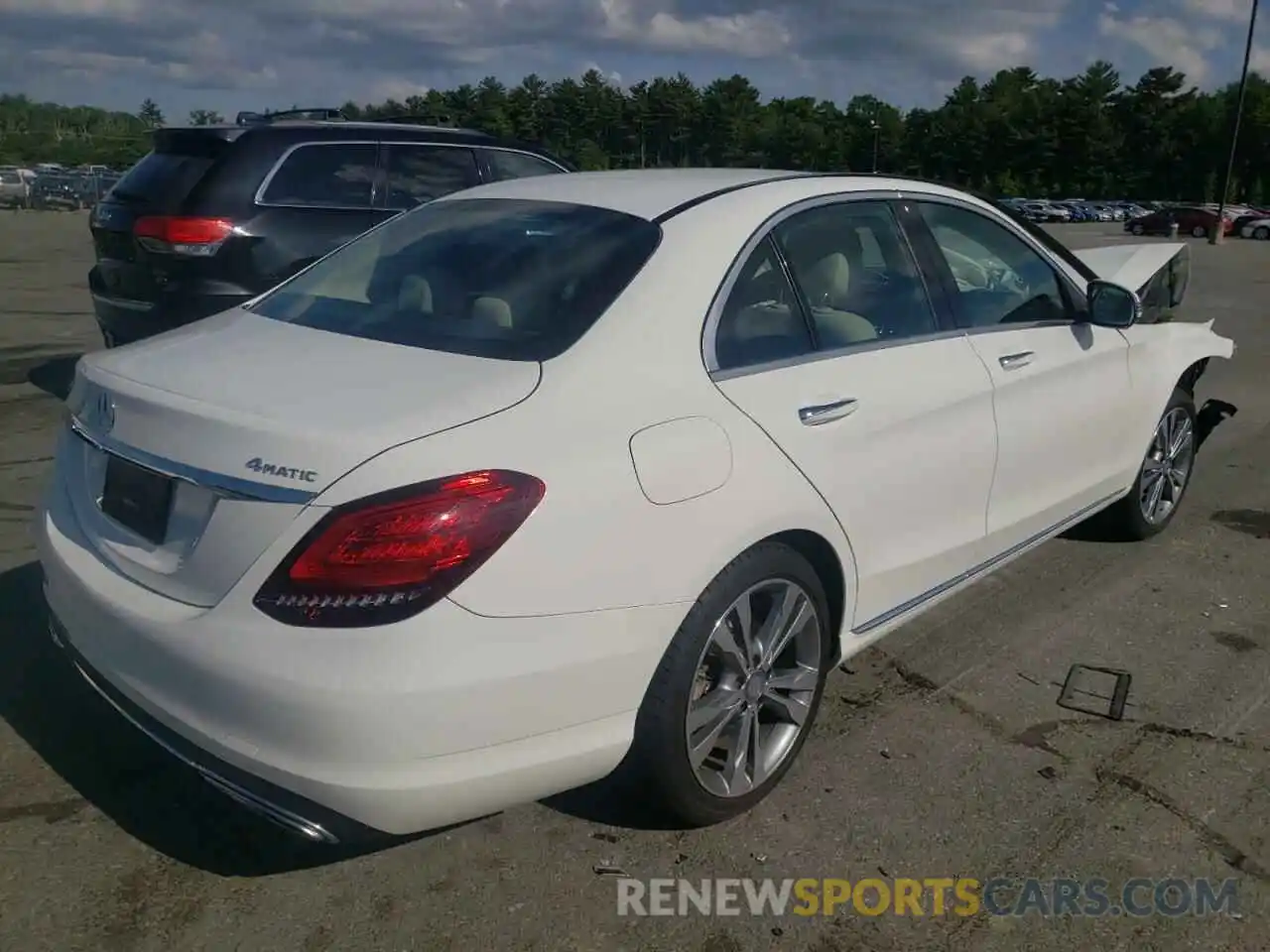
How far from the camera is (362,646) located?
2.22m

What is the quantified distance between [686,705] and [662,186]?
1614mm

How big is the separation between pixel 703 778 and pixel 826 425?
0.98 metres

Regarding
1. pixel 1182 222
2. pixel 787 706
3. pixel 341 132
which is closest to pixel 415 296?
pixel 787 706

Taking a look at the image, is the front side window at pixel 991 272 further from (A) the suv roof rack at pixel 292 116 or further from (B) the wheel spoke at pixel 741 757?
(A) the suv roof rack at pixel 292 116

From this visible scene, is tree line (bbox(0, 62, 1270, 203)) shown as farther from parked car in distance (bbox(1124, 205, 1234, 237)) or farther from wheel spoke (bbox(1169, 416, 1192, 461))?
wheel spoke (bbox(1169, 416, 1192, 461))

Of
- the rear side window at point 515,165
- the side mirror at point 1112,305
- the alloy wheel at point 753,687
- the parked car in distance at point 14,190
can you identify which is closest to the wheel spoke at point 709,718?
the alloy wheel at point 753,687

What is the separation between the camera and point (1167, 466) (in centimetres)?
521

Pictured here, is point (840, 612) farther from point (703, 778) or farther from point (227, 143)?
point (227, 143)

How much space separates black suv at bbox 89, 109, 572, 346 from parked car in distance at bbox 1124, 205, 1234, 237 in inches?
1984

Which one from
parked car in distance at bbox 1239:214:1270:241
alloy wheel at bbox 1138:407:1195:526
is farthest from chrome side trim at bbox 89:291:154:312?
parked car in distance at bbox 1239:214:1270:241

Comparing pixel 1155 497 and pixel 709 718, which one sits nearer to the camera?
pixel 709 718

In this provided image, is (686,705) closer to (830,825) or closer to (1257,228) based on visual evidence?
(830,825)

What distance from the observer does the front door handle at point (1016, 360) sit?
3.85m

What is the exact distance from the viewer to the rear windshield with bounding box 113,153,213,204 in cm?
652
